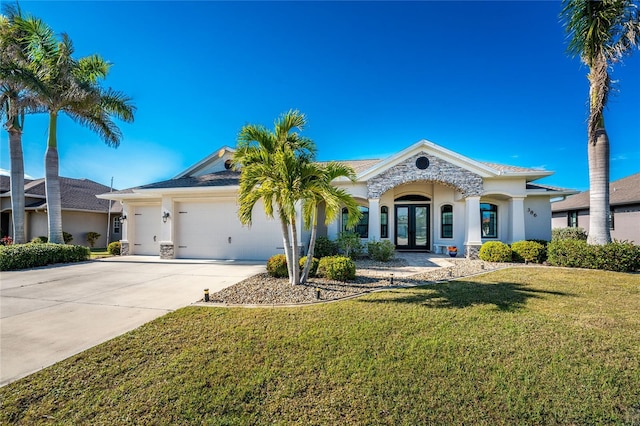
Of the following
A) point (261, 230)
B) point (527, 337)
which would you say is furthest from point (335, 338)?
point (261, 230)

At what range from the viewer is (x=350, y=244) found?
11.5m

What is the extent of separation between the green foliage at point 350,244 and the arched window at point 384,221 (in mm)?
3517

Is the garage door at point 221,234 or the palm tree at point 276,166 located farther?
the garage door at point 221,234

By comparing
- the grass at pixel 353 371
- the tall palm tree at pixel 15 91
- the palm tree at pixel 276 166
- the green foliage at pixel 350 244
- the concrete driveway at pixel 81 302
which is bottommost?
the grass at pixel 353 371

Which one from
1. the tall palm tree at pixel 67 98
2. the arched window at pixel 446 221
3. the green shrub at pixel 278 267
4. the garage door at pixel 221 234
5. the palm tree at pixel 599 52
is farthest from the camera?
the arched window at pixel 446 221

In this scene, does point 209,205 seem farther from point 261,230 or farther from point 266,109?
point 266,109

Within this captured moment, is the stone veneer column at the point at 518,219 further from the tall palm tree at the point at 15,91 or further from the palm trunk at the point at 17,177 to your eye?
the palm trunk at the point at 17,177

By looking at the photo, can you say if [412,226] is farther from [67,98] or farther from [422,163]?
[67,98]

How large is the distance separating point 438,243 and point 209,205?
41.0ft

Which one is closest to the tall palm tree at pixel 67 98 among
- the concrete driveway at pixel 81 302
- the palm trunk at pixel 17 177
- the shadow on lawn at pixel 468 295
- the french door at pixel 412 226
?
the palm trunk at pixel 17 177

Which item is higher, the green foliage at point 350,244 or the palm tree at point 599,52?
the palm tree at point 599,52

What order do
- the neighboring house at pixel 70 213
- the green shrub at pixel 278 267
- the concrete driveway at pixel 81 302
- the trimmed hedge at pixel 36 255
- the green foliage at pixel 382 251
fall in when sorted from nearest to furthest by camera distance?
the concrete driveway at pixel 81 302
the green shrub at pixel 278 267
the trimmed hedge at pixel 36 255
the green foliage at pixel 382 251
the neighboring house at pixel 70 213

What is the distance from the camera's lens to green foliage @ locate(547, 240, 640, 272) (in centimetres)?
884

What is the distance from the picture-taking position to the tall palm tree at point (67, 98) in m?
11.7
